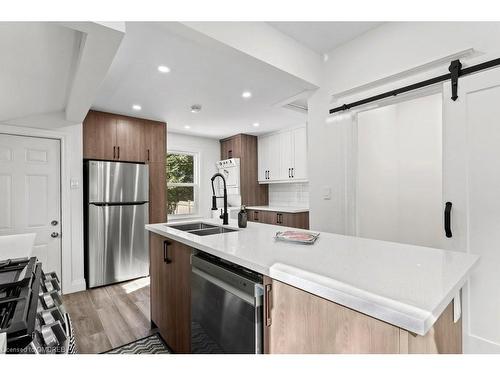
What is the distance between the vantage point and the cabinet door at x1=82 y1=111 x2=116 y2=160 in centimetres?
329

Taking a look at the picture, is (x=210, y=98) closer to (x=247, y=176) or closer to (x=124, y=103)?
(x=124, y=103)

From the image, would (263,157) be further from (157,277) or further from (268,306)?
(268,306)

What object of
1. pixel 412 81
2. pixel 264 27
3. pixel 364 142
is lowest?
pixel 364 142

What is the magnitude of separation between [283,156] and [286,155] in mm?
79

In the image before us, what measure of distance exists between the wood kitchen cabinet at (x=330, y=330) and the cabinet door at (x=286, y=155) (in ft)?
12.3

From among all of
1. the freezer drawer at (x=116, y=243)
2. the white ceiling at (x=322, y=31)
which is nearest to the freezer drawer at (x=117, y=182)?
the freezer drawer at (x=116, y=243)

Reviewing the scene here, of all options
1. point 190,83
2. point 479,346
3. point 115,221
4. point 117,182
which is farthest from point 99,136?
point 479,346

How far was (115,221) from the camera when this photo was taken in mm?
3336

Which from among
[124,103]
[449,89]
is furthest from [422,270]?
[124,103]

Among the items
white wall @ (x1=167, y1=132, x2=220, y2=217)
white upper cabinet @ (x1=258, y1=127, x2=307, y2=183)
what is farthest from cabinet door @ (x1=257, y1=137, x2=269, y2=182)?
white wall @ (x1=167, y1=132, x2=220, y2=217)

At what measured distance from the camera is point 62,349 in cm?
73

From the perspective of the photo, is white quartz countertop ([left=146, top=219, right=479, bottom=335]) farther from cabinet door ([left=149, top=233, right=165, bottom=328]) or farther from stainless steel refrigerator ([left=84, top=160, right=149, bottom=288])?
stainless steel refrigerator ([left=84, top=160, right=149, bottom=288])

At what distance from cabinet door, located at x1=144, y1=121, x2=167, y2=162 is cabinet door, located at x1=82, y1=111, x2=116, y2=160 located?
0.46 metres
